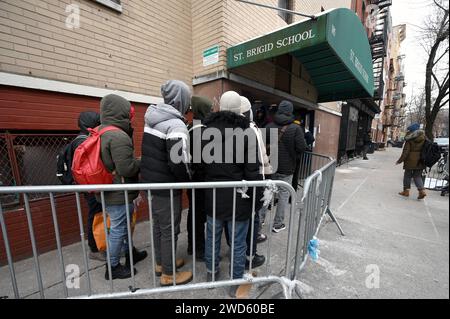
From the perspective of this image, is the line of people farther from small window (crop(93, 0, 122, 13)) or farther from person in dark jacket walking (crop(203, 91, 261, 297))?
small window (crop(93, 0, 122, 13))

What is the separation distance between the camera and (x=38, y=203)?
2820 millimetres

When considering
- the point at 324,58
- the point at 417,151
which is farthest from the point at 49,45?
the point at 417,151

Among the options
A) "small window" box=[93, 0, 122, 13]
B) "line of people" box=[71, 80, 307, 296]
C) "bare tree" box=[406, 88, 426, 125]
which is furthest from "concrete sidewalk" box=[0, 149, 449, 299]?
"bare tree" box=[406, 88, 426, 125]

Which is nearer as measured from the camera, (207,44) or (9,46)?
(9,46)

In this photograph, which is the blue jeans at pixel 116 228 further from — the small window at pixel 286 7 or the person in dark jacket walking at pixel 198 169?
the small window at pixel 286 7

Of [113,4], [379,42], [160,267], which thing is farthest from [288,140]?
[379,42]

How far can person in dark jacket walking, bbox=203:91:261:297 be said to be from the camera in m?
1.90

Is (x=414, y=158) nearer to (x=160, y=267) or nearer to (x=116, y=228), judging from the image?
(x=160, y=267)

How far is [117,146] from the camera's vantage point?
79.7 inches

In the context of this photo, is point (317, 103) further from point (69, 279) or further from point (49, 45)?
point (69, 279)

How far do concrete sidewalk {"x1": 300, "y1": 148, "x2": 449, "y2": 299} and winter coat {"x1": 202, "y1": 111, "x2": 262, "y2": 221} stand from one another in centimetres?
119

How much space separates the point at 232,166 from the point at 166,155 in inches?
25.5

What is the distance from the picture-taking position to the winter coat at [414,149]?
506 cm
